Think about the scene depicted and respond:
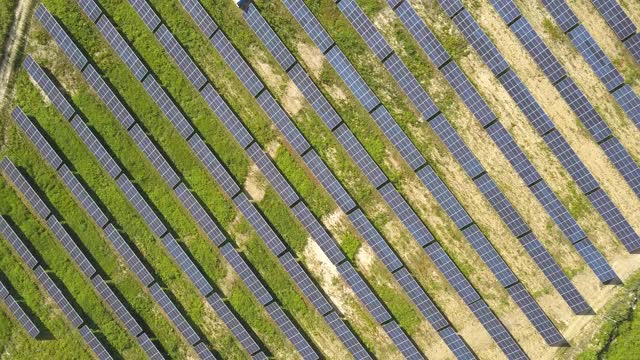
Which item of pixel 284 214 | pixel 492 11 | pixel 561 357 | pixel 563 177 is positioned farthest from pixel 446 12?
pixel 561 357

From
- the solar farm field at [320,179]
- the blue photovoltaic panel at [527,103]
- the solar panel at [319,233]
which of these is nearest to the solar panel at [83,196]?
the solar farm field at [320,179]

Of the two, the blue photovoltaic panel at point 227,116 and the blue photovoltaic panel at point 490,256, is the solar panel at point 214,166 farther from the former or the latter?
the blue photovoltaic panel at point 490,256

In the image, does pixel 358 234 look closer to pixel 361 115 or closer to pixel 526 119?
→ pixel 361 115

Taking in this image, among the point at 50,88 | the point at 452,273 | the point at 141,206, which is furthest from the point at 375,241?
the point at 50,88

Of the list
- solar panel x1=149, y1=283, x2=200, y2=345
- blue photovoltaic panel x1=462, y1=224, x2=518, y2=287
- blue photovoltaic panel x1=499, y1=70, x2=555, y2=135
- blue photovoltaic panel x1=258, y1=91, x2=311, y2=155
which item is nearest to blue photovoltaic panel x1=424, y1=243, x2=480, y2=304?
blue photovoltaic panel x1=462, y1=224, x2=518, y2=287

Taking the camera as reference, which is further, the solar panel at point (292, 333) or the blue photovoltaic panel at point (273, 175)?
the solar panel at point (292, 333)

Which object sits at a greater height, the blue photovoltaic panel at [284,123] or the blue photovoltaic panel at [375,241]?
the blue photovoltaic panel at [284,123]
